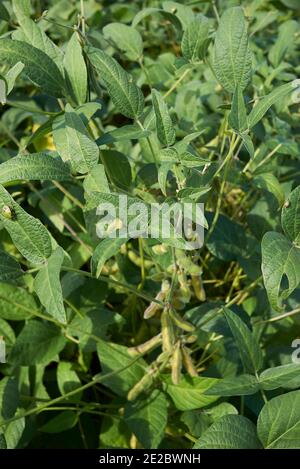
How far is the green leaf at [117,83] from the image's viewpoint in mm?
819

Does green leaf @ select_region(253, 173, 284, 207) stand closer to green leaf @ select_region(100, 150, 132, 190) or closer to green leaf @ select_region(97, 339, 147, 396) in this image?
green leaf @ select_region(100, 150, 132, 190)

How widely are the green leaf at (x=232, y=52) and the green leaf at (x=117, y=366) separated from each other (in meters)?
0.41

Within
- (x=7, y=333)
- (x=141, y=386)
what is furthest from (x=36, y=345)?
(x=141, y=386)

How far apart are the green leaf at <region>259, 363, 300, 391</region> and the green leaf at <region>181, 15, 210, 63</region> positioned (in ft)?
1.57

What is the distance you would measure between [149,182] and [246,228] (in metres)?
0.23

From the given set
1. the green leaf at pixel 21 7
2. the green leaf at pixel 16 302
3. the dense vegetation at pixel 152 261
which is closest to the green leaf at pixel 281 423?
the dense vegetation at pixel 152 261

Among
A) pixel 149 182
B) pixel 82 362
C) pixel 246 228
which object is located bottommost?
pixel 82 362

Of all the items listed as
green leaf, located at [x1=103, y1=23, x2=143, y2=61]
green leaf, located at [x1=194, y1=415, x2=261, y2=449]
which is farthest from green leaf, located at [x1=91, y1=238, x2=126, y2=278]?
green leaf, located at [x1=103, y1=23, x2=143, y2=61]

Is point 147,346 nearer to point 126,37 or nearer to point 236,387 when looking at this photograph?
point 236,387

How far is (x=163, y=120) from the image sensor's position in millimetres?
772

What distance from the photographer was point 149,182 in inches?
39.9

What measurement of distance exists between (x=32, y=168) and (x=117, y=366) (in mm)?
355
